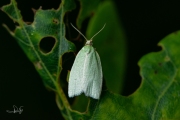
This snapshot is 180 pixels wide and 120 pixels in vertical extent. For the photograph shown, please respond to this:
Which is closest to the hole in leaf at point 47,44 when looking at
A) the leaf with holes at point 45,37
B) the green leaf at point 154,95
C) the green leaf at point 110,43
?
the leaf with holes at point 45,37

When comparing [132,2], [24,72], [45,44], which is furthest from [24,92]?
[132,2]

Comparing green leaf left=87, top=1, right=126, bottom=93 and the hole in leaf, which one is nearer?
the hole in leaf

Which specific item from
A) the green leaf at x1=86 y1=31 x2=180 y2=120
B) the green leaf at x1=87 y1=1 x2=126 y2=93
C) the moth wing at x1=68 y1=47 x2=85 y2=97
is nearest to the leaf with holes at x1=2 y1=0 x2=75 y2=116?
the moth wing at x1=68 y1=47 x2=85 y2=97

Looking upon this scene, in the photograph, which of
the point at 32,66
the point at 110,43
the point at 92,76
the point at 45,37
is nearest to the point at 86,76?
the point at 92,76

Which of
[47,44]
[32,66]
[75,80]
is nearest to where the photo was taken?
[75,80]

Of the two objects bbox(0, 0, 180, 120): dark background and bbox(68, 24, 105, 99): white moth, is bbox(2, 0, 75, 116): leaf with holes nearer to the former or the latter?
bbox(68, 24, 105, 99): white moth

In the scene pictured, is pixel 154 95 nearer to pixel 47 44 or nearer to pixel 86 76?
pixel 86 76

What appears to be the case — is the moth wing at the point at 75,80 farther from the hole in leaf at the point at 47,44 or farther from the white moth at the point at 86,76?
the hole in leaf at the point at 47,44

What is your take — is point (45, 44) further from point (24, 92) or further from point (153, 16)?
point (153, 16)
